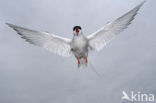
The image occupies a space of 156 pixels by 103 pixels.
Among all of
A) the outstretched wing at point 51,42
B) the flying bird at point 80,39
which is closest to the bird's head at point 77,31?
the flying bird at point 80,39

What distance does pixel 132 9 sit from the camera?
696 centimetres

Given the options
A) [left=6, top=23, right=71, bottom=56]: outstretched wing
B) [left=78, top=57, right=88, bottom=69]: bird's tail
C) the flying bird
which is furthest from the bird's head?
[left=78, top=57, right=88, bottom=69]: bird's tail

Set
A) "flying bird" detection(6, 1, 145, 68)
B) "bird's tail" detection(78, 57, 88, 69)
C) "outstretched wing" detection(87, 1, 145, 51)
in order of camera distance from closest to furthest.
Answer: "flying bird" detection(6, 1, 145, 68) → "outstretched wing" detection(87, 1, 145, 51) → "bird's tail" detection(78, 57, 88, 69)

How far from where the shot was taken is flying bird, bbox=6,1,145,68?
23.2 feet

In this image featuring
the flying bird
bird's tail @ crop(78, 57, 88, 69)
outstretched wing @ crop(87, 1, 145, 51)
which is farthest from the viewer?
bird's tail @ crop(78, 57, 88, 69)

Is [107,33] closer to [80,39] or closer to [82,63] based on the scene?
[80,39]

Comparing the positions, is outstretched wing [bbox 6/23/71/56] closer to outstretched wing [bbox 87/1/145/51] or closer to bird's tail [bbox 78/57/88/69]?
bird's tail [bbox 78/57/88/69]

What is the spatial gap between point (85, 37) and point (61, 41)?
0.88 metres

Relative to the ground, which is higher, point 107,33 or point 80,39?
point 107,33

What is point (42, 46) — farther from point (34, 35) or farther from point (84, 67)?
point (84, 67)

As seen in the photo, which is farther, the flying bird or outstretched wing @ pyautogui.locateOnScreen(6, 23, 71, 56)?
outstretched wing @ pyautogui.locateOnScreen(6, 23, 71, 56)

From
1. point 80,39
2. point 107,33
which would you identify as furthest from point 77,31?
point 107,33

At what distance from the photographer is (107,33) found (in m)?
7.44

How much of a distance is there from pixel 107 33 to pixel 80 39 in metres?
1.05
